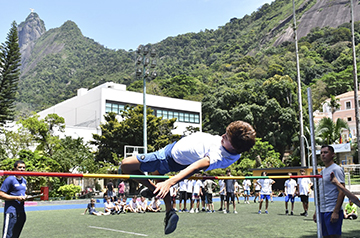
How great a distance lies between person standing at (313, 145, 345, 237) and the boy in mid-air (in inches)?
63.6

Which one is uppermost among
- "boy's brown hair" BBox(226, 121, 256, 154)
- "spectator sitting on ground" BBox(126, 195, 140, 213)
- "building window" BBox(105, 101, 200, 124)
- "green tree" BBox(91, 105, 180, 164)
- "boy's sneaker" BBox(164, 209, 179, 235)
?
"building window" BBox(105, 101, 200, 124)

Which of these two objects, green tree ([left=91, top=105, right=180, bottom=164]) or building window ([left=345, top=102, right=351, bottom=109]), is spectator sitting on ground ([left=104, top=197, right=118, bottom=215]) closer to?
green tree ([left=91, top=105, right=180, bottom=164])

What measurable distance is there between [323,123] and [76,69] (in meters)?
124

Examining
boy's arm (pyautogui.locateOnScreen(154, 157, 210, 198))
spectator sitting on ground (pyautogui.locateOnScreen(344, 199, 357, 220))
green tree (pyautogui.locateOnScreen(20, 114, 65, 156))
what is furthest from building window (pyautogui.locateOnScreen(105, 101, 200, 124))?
boy's arm (pyautogui.locateOnScreen(154, 157, 210, 198))

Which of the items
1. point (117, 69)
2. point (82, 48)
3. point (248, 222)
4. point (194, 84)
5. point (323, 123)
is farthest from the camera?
point (82, 48)

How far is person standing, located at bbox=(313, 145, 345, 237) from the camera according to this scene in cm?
480

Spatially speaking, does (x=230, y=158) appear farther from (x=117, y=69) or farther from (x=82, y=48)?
(x=82, y=48)

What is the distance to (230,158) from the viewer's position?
412 cm

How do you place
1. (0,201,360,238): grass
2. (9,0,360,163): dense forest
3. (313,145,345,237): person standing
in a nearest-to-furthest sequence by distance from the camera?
1. (313,145,345,237): person standing
2. (0,201,360,238): grass
3. (9,0,360,163): dense forest

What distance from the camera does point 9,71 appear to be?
26516 mm

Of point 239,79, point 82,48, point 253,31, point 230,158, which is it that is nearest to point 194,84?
point 239,79

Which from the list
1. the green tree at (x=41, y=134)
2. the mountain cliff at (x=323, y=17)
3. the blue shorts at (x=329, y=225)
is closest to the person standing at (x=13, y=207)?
the blue shorts at (x=329, y=225)

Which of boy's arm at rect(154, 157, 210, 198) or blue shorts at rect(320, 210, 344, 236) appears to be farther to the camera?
blue shorts at rect(320, 210, 344, 236)

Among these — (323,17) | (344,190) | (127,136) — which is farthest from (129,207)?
(323,17)
